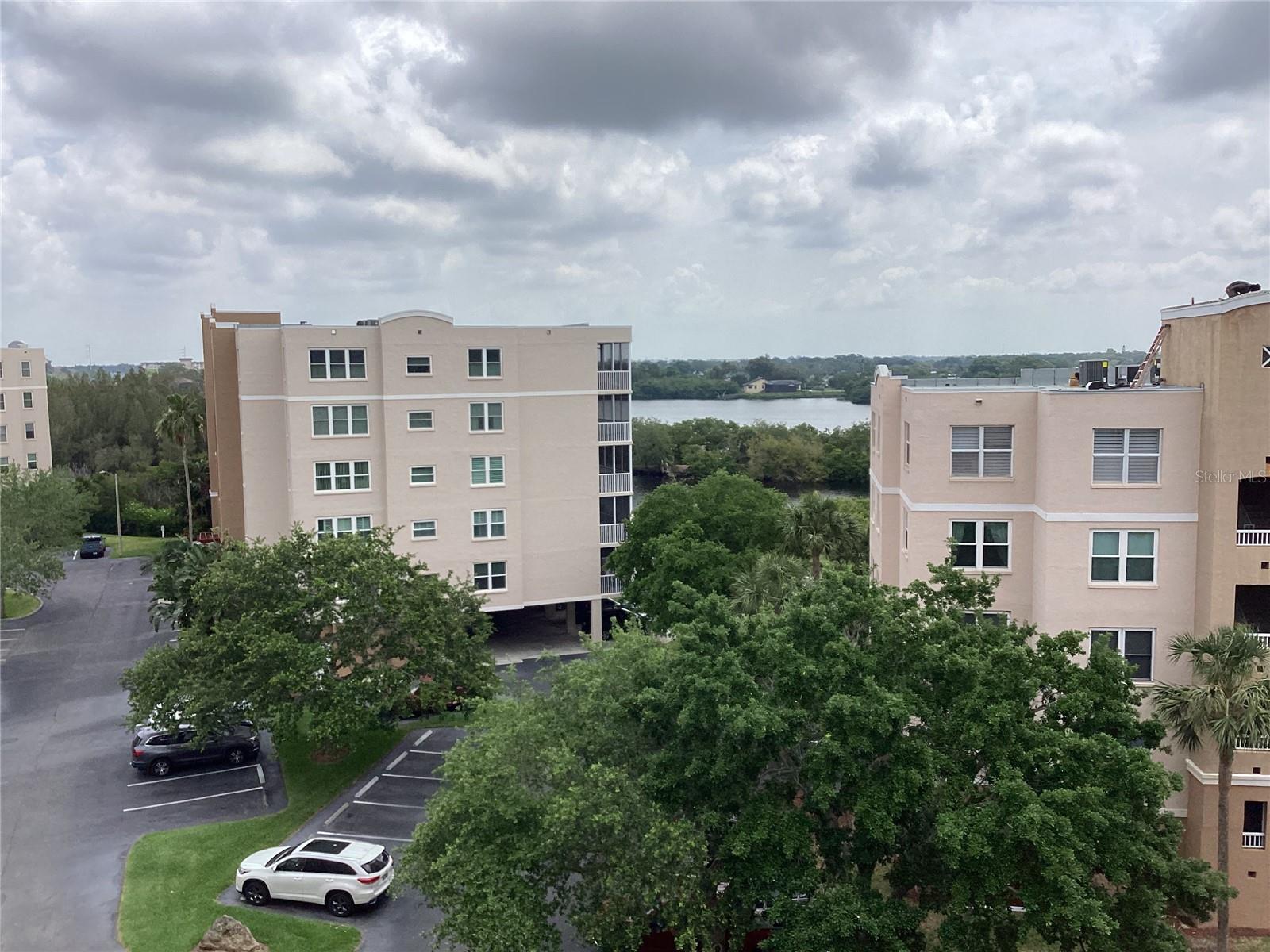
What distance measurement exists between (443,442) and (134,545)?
4077cm

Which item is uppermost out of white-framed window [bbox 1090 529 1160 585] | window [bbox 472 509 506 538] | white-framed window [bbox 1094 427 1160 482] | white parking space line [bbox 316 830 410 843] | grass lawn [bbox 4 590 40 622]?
white-framed window [bbox 1094 427 1160 482]

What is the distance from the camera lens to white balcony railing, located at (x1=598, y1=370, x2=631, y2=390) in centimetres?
4425

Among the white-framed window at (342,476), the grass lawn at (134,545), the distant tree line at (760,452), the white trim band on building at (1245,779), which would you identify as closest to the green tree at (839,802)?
the white trim band on building at (1245,779)

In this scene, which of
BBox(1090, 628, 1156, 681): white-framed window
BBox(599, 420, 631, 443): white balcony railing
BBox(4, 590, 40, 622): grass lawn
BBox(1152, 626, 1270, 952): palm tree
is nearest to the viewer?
BBox(1152, 626, 1270, 952): palm tree

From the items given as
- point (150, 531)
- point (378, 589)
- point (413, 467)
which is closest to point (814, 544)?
point (378, 589)

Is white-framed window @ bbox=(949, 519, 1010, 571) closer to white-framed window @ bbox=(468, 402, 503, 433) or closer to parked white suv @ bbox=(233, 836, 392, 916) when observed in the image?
parked white suv @ bbox=(233, 836, 392, 916)

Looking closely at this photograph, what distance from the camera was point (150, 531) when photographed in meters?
74.8

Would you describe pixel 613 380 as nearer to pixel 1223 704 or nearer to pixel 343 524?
pixel 343 524

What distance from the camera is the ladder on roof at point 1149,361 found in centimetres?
2497

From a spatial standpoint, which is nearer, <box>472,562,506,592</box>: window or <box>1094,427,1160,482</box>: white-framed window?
<box>1094,427,1160,482</box>: white-framed window

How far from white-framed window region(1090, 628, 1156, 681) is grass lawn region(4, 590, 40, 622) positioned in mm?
48125

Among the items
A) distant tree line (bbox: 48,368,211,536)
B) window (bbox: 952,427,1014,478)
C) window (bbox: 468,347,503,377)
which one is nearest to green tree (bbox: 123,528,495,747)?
window (bbox: 468,347,503,377)

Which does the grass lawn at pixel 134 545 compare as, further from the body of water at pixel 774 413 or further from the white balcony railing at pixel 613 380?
the body of water at pixel 774 413

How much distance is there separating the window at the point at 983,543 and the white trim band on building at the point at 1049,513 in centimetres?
37
